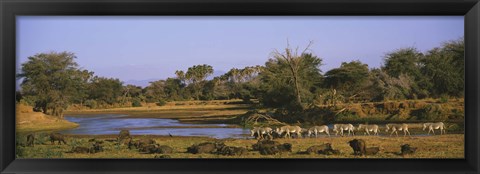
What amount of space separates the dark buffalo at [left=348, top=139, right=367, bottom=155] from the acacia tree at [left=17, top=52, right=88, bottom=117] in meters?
3.01

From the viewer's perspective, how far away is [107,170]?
8469 millimetres

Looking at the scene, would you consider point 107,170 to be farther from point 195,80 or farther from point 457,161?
point 457,161

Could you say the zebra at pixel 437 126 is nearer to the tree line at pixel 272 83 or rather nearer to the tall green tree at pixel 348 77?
Answer: the tree line at pixel 272 83

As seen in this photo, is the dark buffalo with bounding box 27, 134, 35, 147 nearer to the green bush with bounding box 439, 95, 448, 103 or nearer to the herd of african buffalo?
the herd of african buffalo

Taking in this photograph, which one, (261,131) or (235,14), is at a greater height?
(235,14)

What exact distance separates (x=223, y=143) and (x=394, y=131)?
6.25ft

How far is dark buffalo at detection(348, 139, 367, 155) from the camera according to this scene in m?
8.52

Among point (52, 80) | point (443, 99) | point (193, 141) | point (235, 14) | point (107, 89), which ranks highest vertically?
point (235, 14)

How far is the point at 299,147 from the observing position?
855 cm

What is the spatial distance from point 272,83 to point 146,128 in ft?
4.89

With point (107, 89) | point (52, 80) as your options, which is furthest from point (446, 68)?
point (52, 80)

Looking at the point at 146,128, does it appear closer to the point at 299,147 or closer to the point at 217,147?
the point at 217,147

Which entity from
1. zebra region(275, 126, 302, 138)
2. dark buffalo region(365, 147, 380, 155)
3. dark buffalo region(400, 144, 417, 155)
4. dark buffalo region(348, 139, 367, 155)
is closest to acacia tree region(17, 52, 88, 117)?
zebra region(275, 126, 302, 138)

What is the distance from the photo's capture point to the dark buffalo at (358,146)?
8516 millimetres
